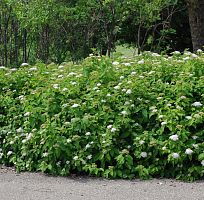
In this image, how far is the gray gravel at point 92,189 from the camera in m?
5.61

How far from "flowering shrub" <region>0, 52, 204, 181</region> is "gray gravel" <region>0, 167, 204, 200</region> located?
0.16 m

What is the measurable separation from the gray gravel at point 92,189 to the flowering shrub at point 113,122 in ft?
0.52

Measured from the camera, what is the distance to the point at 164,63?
24.5ft

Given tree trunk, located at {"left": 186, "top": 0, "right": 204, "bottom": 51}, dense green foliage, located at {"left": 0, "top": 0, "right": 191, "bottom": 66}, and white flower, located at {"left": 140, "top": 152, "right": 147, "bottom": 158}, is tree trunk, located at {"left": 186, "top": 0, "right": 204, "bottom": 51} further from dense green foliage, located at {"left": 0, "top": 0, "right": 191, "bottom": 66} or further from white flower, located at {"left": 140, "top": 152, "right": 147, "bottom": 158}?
white flower, located at {"left": 140, "top": 152, "right": 147, "bottom": 158}

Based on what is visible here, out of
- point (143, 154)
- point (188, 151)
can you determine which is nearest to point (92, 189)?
point (143, 154)

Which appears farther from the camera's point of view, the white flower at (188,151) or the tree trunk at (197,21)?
the tree trunk at (197,21)

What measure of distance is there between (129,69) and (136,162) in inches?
61.2

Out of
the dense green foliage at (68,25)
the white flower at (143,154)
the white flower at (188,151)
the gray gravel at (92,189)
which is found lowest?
the gray gravel at (92,189)

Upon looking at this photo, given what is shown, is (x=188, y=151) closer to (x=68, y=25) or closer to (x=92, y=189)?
(x=92, y=189)

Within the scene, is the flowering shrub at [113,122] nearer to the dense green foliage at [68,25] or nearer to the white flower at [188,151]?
the white flower at [188,151]

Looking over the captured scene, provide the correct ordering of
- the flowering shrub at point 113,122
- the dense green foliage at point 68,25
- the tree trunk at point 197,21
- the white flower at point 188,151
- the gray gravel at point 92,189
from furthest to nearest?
the tree trunk at point 197,21 → the dense green foliage at point 68,25 → the flowering shrub at point 113,122 → the white flower at point 188,151 → the gray gravel at point 92,189

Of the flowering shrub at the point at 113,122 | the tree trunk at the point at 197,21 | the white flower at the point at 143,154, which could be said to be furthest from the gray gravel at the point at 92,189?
the tree trunk at the point at 197,21

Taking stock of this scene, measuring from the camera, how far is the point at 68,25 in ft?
48.0

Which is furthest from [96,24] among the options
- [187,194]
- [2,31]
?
[187,194]
